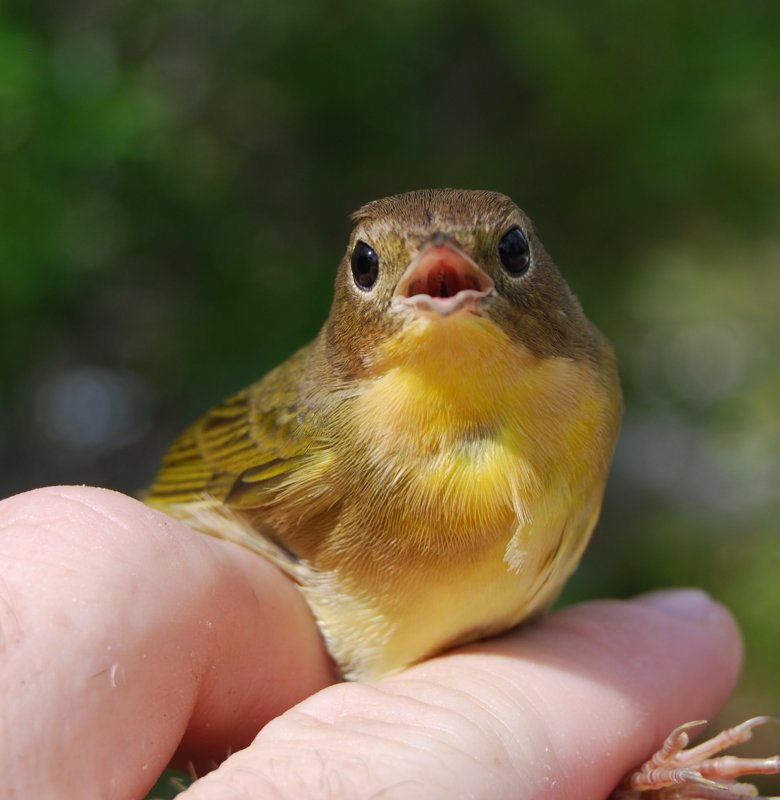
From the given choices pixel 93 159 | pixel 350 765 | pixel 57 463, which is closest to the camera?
pixel 350 765

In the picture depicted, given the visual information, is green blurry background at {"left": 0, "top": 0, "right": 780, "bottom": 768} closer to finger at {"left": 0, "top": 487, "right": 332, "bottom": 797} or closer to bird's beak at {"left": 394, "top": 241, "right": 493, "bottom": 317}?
finger at {"left": 0, "top": 487, "right": 332, "bottom": 797}

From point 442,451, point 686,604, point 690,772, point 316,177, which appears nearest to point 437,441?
point 442,451

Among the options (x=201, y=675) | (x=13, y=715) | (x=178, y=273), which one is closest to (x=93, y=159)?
(x=178, y=273)

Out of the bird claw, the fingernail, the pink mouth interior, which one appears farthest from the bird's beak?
the fingernail

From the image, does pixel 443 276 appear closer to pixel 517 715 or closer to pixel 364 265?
pixel 364 265

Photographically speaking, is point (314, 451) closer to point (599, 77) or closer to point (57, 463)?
point (599, 77)

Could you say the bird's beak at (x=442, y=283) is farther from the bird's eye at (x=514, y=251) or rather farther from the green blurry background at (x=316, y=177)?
the green blurry background at (x=316, y=177)
